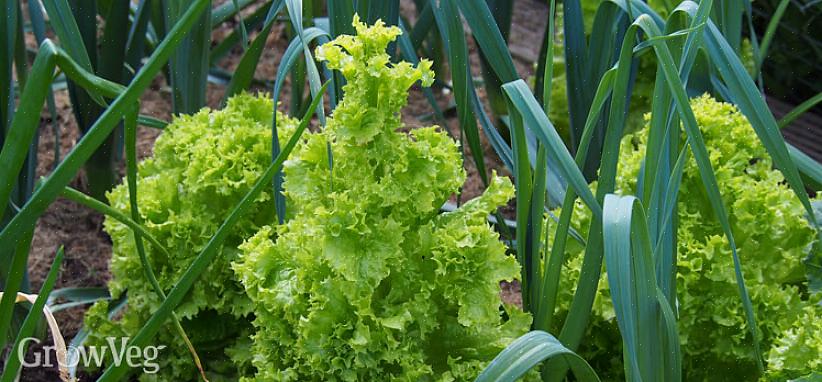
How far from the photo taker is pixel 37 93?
1035 mm

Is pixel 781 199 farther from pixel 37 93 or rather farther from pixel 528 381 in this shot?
pixel 37 93

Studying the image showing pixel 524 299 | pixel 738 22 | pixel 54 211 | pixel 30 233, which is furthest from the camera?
pixel 54 211

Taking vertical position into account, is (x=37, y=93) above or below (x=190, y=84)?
above

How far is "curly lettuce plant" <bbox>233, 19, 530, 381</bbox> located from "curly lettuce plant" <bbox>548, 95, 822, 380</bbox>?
292mm

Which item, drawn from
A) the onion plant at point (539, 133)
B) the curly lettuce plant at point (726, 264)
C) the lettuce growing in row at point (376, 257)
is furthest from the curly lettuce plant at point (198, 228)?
the curly lettuce plant at point (726, 264)

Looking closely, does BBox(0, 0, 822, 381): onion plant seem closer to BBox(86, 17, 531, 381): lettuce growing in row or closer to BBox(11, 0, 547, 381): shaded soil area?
BBox(86, 17, 531, 381): lettuce growing in row

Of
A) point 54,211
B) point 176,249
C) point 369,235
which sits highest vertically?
point 369,235

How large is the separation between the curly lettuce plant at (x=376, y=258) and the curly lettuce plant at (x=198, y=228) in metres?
0.30

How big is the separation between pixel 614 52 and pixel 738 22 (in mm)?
239

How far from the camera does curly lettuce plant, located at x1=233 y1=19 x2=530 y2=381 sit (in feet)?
4.54

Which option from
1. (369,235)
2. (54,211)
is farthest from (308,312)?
(54,211)

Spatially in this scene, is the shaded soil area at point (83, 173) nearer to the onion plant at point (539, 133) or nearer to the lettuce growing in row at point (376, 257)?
the onion plant at point (539, 133)

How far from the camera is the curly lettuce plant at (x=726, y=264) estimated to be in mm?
1644

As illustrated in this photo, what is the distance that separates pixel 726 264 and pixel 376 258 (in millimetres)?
612
